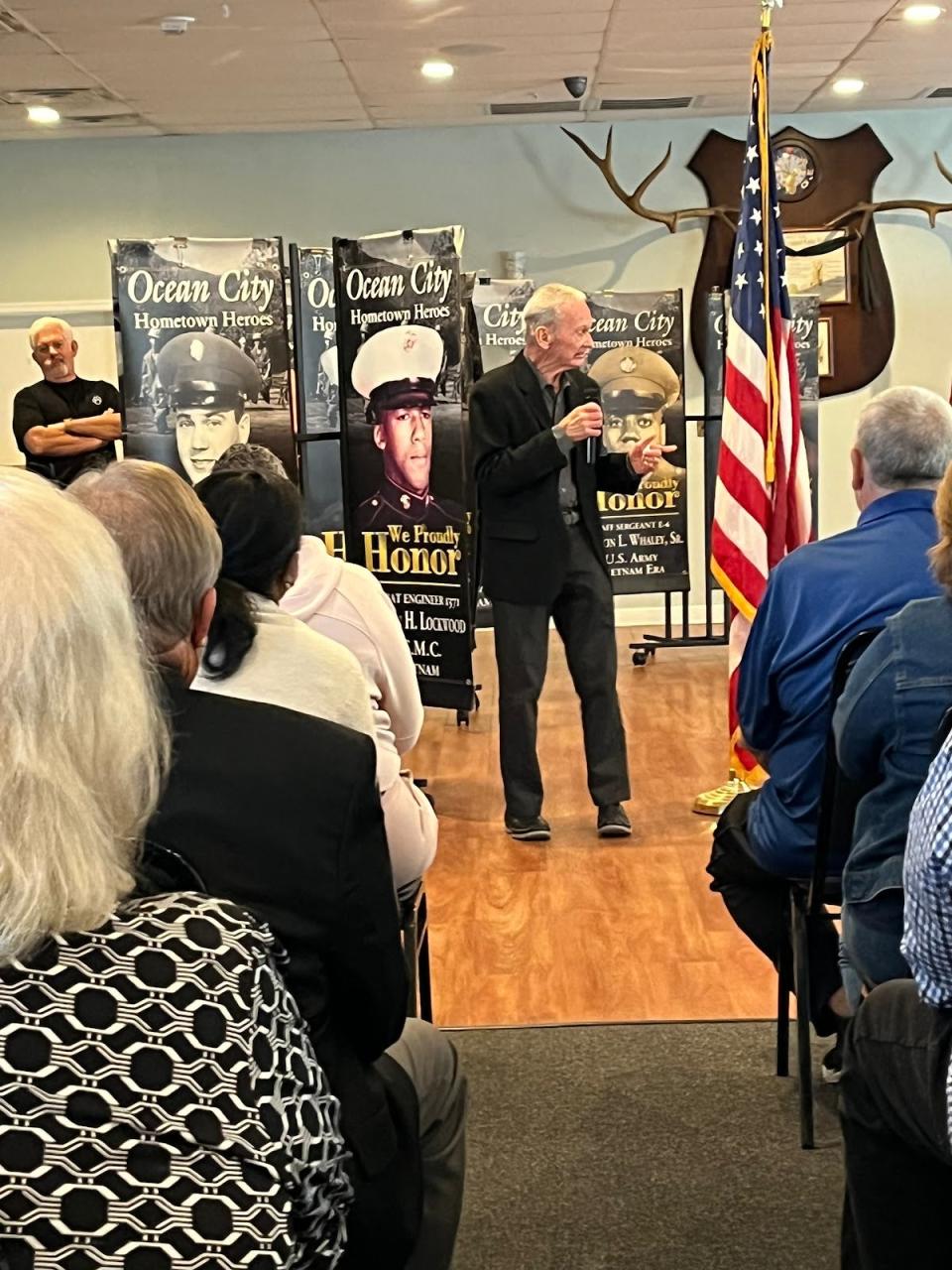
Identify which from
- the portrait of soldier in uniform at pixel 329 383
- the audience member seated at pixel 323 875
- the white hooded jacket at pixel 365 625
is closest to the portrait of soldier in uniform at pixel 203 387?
the portrait of soldier in uniform at pixel 329 383

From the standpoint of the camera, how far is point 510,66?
7.37 m

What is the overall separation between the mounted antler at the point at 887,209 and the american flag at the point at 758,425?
4.62 metres

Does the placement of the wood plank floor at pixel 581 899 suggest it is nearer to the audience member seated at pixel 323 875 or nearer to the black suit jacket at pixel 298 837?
the audience member seated at pixel 323 875

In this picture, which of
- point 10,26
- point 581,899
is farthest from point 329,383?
point 581,899

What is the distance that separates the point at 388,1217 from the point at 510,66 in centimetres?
666

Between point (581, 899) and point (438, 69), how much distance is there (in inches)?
187

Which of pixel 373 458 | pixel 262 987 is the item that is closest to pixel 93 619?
pixel 262 987

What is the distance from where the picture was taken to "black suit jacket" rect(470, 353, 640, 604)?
182 inches

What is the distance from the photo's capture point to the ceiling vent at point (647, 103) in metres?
8.30

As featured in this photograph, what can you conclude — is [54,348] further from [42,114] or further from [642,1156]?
[642,1156]

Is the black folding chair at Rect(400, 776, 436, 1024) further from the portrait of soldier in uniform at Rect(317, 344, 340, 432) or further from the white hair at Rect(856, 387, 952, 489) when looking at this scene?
the portrait of soldier in uniform at Rect(317, 344, 340, 432)

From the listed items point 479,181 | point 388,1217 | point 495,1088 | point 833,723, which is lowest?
point 495,1088

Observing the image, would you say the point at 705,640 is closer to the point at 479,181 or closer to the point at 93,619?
the point at 479,181

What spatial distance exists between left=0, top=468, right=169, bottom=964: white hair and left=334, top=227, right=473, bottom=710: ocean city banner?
3.78 m
